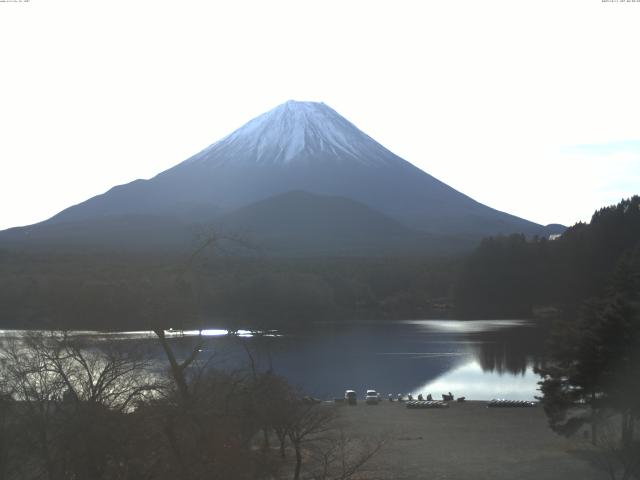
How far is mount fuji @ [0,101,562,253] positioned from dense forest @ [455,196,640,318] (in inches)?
809

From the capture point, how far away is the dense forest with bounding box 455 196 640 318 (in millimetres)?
43188

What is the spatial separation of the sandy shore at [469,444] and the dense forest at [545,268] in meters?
24.7

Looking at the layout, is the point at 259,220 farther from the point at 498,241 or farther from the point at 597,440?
the point at 597,440

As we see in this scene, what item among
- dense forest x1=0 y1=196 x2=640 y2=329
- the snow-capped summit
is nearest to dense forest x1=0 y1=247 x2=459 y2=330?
dense forest x1=0 y1=196 x2=640 y2=329

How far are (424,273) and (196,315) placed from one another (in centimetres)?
5246

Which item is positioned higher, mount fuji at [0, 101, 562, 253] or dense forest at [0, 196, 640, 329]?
mount fuji at [0, 101, 562, 253]

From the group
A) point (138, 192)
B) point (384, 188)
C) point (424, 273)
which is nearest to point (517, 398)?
point (424, 273)

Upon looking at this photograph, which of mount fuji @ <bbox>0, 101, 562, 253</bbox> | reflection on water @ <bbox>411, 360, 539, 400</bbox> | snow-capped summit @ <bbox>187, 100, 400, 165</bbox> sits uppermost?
snow-capped summit @ <bbox>187, 100, 400, 165</bbox>

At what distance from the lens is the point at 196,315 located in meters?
5.18

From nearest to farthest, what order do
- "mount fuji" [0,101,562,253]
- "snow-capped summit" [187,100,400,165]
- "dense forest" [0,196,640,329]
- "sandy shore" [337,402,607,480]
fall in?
"sandy shore" [337,402,607,480]
"dense forest" [0,196,640,329]
"mount fuji" [0,101,562,253]
"snow-capped summit" [187,100,400,165]

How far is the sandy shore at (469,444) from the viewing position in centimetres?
1039

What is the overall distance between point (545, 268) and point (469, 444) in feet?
122

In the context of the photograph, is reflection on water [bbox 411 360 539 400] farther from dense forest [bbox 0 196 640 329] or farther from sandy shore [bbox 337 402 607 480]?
dense forest [bbox 0 196 640 329]

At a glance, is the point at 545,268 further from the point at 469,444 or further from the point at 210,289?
the point at 210,289
